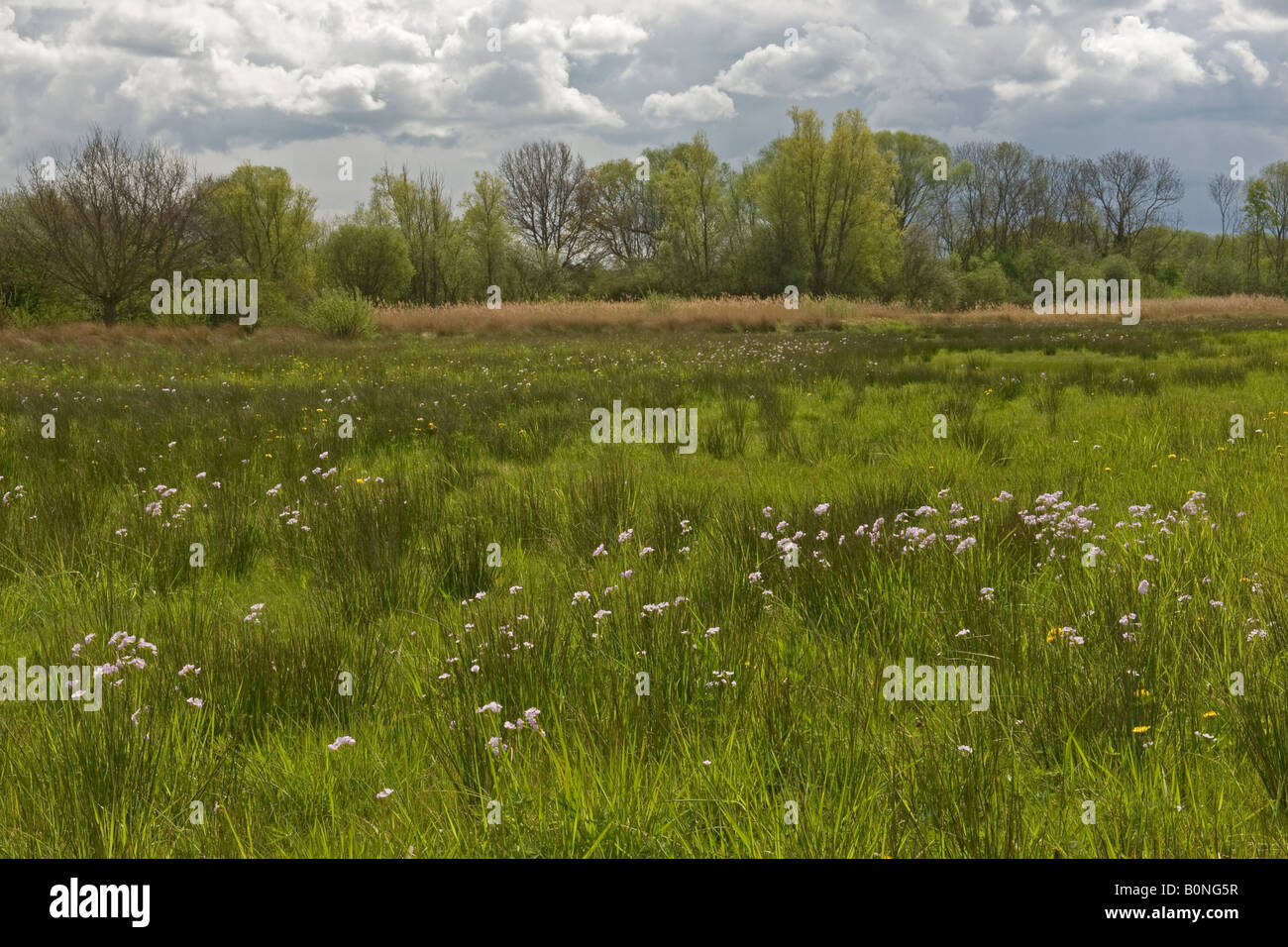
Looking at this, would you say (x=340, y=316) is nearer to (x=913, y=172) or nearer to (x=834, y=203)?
(x=834, y=203)

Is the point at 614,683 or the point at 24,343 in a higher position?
the point at 24,343

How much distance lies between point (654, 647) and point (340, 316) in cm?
3337

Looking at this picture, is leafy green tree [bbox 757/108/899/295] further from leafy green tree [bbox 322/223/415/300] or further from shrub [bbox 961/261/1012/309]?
leafy green tree [bbox 322/223/415/300]

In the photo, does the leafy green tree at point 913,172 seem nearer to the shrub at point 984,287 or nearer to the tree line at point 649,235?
the tree line at point 649,235

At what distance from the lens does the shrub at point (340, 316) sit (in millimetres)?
33375

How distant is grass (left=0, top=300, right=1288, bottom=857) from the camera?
2289 millimetres

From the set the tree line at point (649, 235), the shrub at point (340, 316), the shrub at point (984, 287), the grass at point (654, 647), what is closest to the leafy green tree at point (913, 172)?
the tree line at point (649, 235)

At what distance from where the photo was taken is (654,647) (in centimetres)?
318

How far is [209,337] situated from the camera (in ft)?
110

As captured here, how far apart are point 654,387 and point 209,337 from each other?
90.6 ft

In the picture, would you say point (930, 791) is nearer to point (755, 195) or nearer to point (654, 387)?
point (654, 387)

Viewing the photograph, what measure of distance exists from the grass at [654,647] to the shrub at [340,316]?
26.3 meters

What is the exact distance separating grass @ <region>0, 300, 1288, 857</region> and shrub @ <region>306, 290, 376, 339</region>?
26.3m
